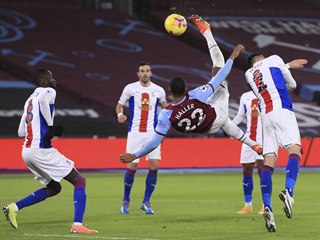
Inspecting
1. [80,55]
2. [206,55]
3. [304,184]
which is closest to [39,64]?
[80,55]

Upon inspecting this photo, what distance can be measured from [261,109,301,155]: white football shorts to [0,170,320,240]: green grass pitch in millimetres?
1196

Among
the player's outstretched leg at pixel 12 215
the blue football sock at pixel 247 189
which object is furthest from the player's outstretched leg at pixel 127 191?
the player's outstretched leg at pixel 12 215

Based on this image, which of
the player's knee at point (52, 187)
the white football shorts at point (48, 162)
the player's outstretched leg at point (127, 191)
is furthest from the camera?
the player's outstretched leg at point (127, 191)

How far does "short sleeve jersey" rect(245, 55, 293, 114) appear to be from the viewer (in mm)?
11898

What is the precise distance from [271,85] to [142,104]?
13.6 feet

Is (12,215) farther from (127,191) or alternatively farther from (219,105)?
(127,191)

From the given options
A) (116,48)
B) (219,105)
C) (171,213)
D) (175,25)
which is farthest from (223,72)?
(116,48)

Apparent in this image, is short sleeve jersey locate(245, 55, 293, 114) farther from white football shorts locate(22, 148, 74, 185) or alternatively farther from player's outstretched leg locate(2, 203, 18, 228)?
player's outstretched leg locate(2, 203, 18, 228)

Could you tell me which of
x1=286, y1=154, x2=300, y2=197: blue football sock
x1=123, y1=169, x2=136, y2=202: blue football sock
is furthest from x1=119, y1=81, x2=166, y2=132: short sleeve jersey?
x1=286, y1=154, x2=300, y2=197: blue football sock

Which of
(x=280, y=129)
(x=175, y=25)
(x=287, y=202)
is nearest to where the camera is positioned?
(x=287, y=202)

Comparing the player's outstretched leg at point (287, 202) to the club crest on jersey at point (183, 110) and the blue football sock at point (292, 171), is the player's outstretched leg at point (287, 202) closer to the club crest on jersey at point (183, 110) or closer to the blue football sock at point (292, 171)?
the blue football sock at point (292, 171)

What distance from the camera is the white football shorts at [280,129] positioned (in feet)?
38.3

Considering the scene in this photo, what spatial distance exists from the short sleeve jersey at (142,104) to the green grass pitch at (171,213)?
1.50 meters

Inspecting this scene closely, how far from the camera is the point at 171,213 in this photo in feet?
48.4
